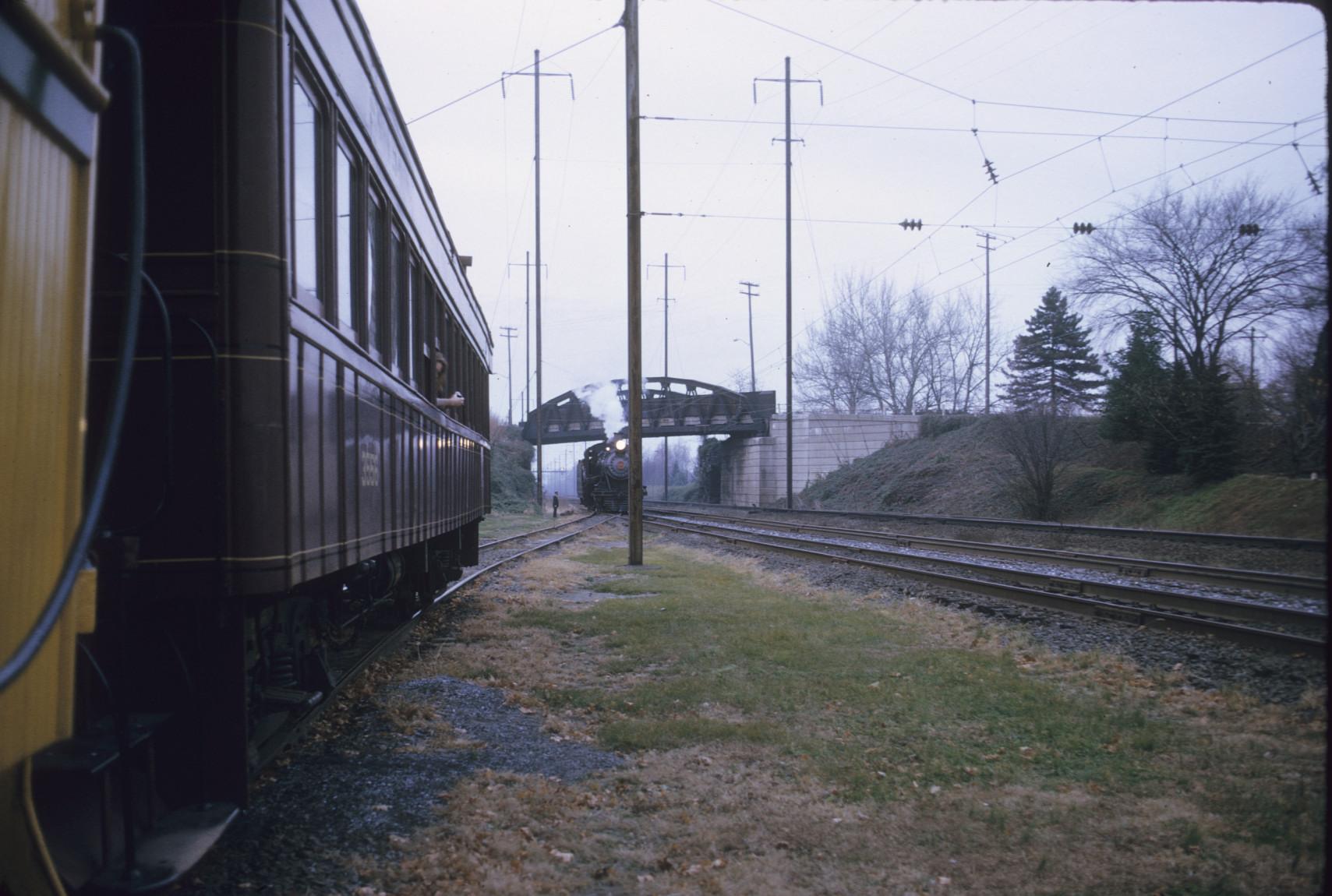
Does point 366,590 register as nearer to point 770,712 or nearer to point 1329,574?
point 770,712

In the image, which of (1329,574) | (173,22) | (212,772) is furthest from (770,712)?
(173,22)

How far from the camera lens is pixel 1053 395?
26.7 m

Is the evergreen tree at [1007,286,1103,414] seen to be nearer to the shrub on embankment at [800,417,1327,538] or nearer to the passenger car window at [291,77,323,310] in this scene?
the shrub on embankment at [800,417,1327,538]

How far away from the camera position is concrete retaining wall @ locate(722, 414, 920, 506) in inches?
1822

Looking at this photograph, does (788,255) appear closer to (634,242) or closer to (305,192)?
(634,242)

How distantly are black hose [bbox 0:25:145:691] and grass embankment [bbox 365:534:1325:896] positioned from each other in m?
2.05

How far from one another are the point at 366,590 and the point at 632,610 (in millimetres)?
4140

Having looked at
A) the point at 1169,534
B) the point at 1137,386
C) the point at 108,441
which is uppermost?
the point at 1137,386

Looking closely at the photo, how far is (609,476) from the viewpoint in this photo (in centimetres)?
4341

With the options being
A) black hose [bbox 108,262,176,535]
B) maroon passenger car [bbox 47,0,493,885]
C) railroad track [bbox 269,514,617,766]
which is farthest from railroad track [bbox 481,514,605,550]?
black hose [bbox 108,262,176,535]

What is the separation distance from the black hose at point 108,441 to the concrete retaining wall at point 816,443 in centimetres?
4333

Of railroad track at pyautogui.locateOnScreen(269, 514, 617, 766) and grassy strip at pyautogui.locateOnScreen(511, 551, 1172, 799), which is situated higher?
railroad track at pyautogui.locateOnScreen(269, 514, 617, 766)

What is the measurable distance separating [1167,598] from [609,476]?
3542 centimetres

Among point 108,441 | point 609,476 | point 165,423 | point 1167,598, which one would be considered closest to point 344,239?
point 165,423
